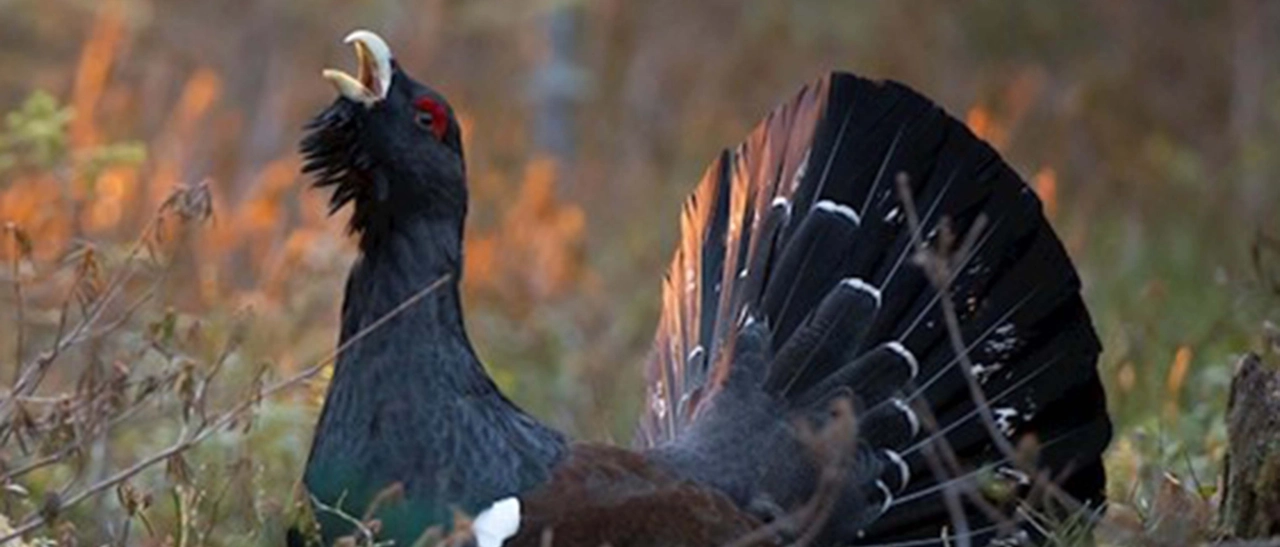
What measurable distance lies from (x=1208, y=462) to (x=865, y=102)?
136cm

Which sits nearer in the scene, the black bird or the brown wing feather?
the black bird

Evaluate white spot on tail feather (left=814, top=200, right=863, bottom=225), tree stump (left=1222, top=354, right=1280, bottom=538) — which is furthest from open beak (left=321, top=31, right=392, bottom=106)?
tree stump (left=1222, top=354, right=1280, bottom=538)

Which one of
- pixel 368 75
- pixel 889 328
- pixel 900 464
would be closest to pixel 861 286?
pixel 889 328

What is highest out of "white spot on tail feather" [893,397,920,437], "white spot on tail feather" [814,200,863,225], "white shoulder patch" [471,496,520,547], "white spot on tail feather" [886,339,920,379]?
"white spot on tail feather" [814,200,863,225]

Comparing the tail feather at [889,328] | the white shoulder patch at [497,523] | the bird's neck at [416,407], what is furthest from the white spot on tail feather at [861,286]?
the white shoulder patch at [497,523]

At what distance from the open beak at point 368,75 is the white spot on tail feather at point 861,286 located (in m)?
1.17

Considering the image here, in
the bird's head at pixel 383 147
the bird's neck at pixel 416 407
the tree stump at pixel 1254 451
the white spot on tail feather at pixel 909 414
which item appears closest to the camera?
the tree stump at pixel 1254 451

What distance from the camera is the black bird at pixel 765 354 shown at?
499 centimetres

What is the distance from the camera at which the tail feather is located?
5488 millimetres

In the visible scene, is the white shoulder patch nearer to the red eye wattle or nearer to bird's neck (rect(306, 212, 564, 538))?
bird's neck (rect(306, 212, 564, 538))

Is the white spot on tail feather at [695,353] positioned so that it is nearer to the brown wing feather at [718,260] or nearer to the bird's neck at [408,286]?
the brown wing feather at [718,260]

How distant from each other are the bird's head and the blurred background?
0.26m

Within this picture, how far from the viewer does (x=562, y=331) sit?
32.6 ft

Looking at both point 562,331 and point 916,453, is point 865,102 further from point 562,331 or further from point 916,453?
point 562,331
